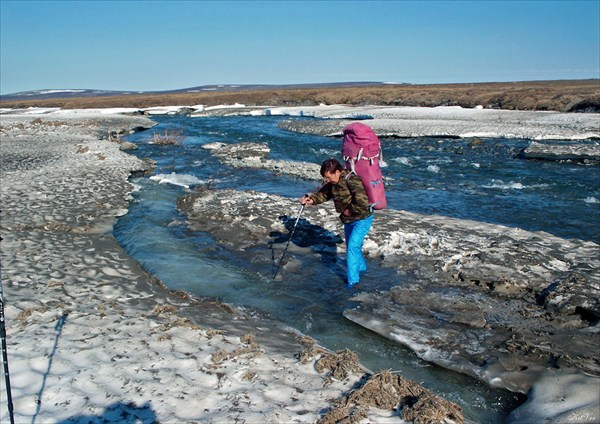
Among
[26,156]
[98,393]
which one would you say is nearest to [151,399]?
[98,393]

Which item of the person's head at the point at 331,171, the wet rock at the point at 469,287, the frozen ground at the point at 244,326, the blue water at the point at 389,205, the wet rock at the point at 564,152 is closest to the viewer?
the frozen ground at the point at 244,326

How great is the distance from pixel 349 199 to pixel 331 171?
23.4 inches

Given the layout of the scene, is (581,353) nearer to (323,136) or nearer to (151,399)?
(151,399)

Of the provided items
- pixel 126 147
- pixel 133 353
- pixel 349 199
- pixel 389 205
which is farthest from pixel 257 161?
pixel 133 353

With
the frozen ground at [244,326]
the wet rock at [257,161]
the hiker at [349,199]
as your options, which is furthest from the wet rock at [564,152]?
the hiker at [349,199]

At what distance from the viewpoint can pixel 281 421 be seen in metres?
4.38

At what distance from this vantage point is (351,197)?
8.16 meters

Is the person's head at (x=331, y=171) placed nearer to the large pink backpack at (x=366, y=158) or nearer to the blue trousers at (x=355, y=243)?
the large pink backpack at (x=366, y=158)

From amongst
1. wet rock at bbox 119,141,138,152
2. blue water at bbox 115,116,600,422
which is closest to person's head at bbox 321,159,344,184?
blue water at bbox 115,116,600,422

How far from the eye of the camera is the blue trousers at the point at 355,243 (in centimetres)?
838

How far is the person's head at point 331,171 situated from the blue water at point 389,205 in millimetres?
2055

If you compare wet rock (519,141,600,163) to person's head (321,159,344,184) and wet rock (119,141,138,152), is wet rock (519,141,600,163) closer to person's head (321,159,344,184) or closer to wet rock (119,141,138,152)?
person's head (321,159,344,184)

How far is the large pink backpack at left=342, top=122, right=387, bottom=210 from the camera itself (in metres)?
8.08

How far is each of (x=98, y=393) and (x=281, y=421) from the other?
1.93m
